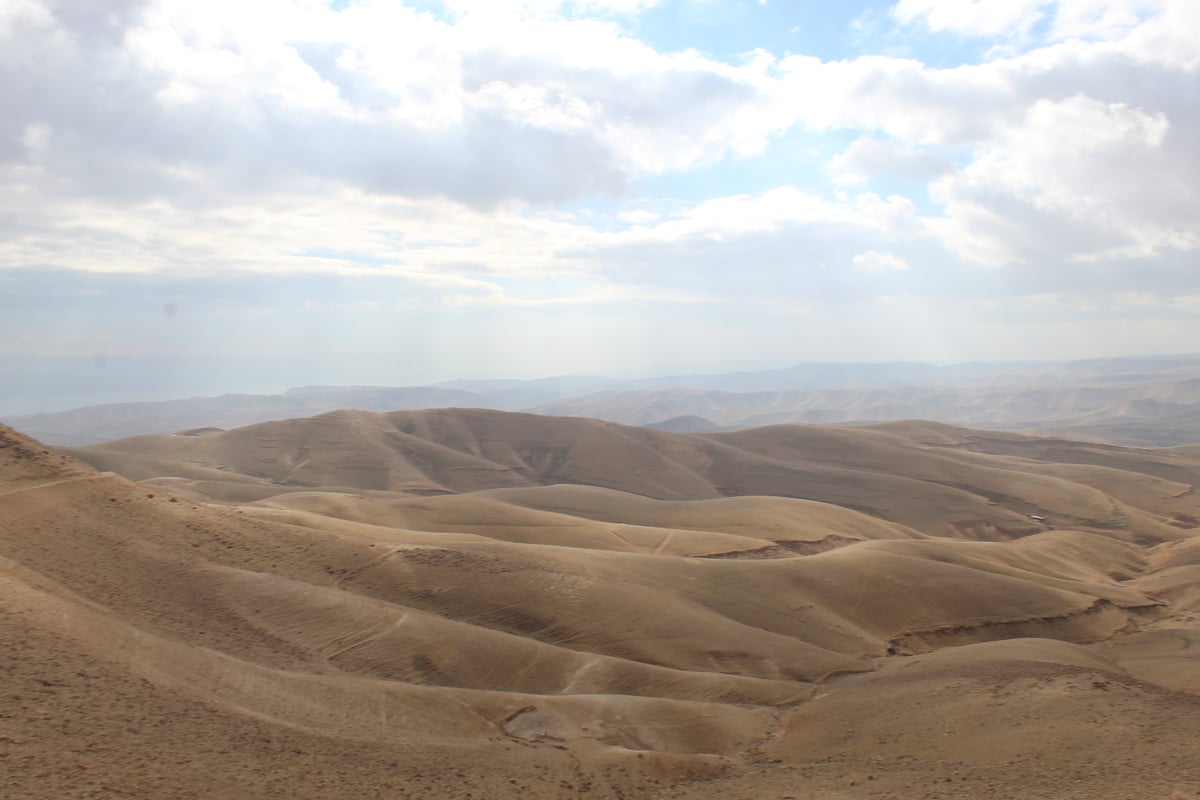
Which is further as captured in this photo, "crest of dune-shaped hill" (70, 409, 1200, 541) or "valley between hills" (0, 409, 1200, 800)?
"crest of dune-shaped hill" (70, 409, 1200, 541)

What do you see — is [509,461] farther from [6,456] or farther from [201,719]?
[201,719]

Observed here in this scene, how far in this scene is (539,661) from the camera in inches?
1051

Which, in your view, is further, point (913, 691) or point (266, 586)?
point (266, 586)

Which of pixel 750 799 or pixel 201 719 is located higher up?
pixel 201 719

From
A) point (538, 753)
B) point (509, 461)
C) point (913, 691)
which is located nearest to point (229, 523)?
point (538, 753)

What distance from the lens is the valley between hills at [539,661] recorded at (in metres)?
17.1

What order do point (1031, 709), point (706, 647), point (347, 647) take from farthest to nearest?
point (706, 647) → point (347, 647) → point (1031, 709)

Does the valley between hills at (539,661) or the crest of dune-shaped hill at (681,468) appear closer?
the valley between hills at (539,661)

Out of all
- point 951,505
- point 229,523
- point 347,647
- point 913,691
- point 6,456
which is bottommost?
point 951,505

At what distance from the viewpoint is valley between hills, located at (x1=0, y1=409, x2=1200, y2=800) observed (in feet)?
56.2

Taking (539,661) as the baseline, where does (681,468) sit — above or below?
below

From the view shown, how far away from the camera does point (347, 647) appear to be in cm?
2519

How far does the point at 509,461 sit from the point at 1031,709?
109 meters

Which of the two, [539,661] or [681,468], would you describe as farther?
[681,468]
